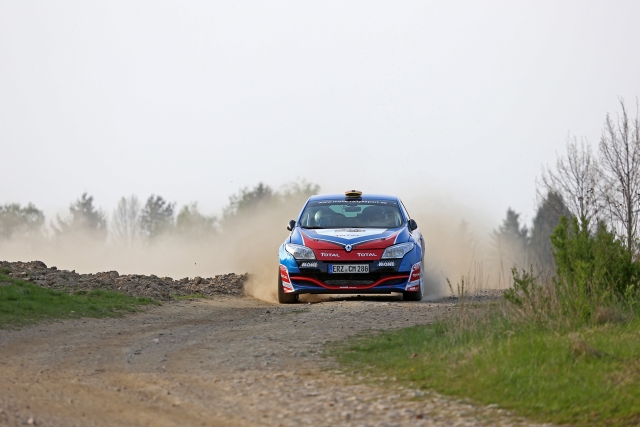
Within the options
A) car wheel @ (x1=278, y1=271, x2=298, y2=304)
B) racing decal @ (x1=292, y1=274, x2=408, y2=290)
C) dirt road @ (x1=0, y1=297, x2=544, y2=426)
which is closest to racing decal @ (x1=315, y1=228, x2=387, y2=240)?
racing decal @ (x1=292, y1=274, x2=408, y2=290)

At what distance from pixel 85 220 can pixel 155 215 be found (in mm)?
9581

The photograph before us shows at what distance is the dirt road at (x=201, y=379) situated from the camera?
6.13 meters

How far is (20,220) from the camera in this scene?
342 feet

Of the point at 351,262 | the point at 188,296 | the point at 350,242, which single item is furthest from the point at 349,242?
the point at 188,296

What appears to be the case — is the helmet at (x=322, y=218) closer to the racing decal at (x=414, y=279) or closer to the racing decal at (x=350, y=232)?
the racing decal at (x=350, y=232)

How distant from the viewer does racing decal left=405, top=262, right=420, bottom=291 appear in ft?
51.2

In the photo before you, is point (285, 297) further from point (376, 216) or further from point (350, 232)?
point (376, 216)

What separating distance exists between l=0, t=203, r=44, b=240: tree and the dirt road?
92013 mm

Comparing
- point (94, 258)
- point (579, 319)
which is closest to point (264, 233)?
point (579, 319)

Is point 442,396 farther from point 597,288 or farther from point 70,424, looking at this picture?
point 597,288

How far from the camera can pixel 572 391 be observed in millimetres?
6688

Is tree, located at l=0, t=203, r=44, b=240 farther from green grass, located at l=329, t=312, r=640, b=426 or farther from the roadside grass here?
green grass, located at l=329, t=312, r=640, b=426

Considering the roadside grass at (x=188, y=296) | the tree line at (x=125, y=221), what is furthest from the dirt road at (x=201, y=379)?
the tree line at (x=125, y=221)

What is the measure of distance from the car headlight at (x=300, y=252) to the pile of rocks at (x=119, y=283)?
126 inches
